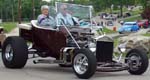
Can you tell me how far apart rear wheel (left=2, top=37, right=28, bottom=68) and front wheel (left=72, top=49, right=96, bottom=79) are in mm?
2165

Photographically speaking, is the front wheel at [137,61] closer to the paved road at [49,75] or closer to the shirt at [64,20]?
the paved road at [49,75]

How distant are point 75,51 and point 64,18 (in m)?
1.41

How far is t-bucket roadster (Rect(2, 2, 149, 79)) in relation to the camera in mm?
11477

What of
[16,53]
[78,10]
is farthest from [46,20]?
[16,53]

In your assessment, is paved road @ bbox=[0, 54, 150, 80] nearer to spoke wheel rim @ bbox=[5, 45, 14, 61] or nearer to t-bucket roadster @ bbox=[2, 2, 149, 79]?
t-bucket roadster @ bbox=[2, 2, 149, 79]

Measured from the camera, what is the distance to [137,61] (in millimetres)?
12359

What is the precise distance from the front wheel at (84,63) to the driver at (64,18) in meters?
1.47

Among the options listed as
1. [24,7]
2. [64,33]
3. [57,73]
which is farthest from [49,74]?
[24,7]

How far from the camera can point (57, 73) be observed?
41.7 feet

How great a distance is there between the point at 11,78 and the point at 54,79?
102 centimetres

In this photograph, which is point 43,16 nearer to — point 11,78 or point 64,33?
point 64,33

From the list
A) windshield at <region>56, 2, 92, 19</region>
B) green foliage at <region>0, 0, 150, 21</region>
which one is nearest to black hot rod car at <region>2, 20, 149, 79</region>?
windshield at <region>56, 2, 92, 19</region>

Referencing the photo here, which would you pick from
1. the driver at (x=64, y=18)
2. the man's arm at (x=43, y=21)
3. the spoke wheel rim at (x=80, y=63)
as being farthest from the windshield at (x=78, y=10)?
the spoke wheel rim at (x=80, y=63)

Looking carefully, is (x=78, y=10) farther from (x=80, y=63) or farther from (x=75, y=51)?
(x=80, y=63)
